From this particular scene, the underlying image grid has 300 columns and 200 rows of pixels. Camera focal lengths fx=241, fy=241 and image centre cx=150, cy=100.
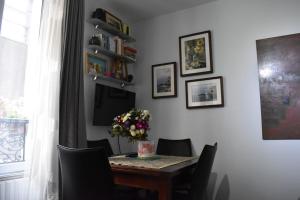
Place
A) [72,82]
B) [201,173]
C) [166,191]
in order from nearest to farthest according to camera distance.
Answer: [166,191] < [201,173] < [72,82]

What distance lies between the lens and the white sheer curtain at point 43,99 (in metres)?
1.99

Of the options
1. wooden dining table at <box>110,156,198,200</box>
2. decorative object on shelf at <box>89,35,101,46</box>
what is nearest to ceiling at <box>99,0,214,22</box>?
decorative object on shelf at <box>89,35,101,46</box>

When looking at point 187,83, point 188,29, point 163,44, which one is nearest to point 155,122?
point 187,83

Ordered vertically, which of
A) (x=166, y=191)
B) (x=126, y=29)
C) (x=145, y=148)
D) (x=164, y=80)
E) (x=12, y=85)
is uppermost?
(x=126, y=29)

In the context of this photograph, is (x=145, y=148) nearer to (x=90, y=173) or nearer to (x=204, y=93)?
(x=90, y=173)

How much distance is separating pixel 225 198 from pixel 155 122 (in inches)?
51.2

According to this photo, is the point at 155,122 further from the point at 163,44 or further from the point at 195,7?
the point at 195,7

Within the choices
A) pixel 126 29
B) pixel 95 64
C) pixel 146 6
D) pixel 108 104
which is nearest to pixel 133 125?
pixel 108 104

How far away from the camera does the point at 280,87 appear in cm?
265

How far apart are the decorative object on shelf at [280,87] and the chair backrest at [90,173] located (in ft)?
6.44

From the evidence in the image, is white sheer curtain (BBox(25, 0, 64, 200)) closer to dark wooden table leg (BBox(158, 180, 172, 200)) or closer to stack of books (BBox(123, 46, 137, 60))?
dark wooden table leg (BBox(158, 180, 172, 200))

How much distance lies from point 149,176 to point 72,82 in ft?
4.02

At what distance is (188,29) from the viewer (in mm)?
3332

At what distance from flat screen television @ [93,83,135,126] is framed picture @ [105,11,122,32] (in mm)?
859
